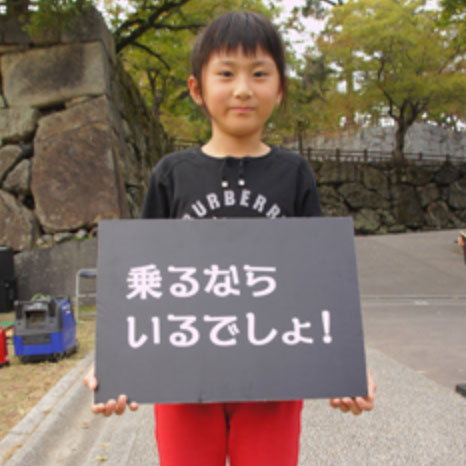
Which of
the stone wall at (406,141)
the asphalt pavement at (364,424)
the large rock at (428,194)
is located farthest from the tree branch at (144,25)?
the stone wall at (406,141)

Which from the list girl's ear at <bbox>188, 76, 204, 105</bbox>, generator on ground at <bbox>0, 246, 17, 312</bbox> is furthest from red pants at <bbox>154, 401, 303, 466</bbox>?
generator on ground at <bbox>0, 246, 17, 312</bbox>

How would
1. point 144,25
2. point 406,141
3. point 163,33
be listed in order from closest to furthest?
A: point 144,25
point 163,33
point 406,141

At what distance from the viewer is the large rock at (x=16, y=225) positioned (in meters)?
8.45

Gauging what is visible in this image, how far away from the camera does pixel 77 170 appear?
8.32 m

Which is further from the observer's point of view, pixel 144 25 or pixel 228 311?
pixel 144 25

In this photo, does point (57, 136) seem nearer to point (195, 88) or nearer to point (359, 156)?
point (195, 88)

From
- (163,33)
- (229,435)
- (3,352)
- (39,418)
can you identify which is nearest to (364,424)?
(39,418)

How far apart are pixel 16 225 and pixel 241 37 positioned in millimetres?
7859

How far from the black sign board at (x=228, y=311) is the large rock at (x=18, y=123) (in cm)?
810

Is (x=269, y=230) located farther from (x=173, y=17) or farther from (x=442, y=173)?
(x=442, y=173)

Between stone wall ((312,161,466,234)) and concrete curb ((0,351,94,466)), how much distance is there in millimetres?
17792

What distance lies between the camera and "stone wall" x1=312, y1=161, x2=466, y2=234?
21.8 metres

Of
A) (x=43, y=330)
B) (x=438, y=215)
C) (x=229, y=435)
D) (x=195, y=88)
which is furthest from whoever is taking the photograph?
(x=438, y=215)

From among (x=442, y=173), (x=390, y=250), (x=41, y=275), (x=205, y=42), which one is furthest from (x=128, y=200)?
(x=442, y=173)
